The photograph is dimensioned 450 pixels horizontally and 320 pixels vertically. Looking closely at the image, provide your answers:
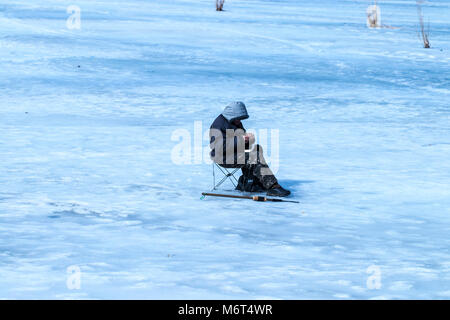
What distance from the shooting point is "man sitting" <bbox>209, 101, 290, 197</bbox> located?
22.8 ft

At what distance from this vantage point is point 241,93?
44.6 feet

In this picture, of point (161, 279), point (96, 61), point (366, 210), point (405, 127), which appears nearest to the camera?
point (161, 279)

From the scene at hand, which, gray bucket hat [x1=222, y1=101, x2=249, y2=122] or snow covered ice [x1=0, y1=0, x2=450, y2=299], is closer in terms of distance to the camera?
snow covered ice [x1=0, y1=0, x2=450, y2=299]

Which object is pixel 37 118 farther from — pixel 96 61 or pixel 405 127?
pixel 96 61

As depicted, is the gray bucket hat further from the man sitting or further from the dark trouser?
the dark trouser

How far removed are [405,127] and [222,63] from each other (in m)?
6.77

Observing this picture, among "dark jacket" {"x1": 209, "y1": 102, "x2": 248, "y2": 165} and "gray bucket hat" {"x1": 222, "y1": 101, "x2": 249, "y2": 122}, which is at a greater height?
"gray bucket hat" {"x1": 222, "y1": 101, "x2": 249, "y2": 122}

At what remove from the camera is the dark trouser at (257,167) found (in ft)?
23.2

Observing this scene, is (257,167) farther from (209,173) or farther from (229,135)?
(209,173)

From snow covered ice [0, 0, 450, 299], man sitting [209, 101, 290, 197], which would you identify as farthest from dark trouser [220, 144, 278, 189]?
snow covered ice [0, 0, 450, 299]

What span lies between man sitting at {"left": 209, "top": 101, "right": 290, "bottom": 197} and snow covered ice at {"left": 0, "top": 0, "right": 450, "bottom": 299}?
0.29 metres

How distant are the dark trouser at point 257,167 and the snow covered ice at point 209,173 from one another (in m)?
0.27

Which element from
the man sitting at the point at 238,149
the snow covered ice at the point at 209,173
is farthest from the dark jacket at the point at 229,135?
the snow covered ice at the point at 209,173
